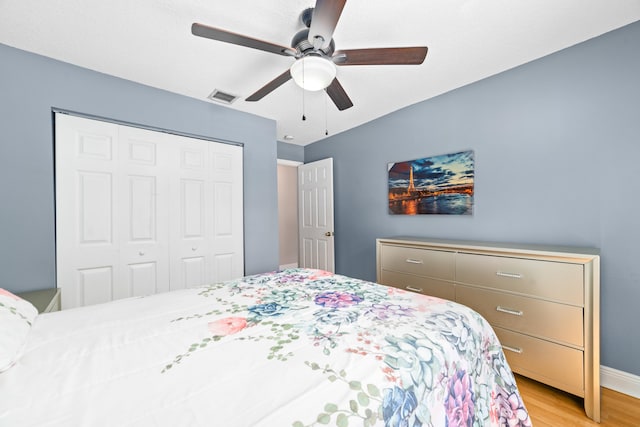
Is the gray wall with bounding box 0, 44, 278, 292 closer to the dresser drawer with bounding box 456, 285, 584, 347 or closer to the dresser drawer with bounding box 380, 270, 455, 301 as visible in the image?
the dresser drawer with bounding box 380, 270, 455, 301

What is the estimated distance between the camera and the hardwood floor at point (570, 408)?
60.2 inches

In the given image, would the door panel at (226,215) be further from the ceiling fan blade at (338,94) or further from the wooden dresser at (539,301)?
the wooden dresser at (539,301)

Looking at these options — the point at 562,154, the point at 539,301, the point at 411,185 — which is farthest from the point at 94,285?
the point at 562,154

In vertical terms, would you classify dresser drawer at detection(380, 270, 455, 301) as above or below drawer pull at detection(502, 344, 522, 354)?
above

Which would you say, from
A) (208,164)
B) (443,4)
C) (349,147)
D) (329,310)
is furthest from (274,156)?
(329,310)

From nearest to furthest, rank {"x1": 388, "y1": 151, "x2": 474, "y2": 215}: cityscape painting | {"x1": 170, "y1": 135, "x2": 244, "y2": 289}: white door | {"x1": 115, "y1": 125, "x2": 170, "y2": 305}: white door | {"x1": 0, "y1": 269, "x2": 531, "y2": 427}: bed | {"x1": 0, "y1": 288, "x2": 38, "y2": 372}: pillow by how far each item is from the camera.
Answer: {"x1": 0, "y1": 269, "x2": 531, "y2": 427}: bed
{"x1": 0, "y1": 288, "x2": 38, "y2": 372}: pillow
{"x1": 115, "y1": 125, "x2": 170, "y2": 305}: white door
{"x1": 388, "y1": 151, "x2": 474, "y2": 215}: cityscape painting
{"x1": 170, "y1": 135, "x2": 244, "y2": 289}: white door


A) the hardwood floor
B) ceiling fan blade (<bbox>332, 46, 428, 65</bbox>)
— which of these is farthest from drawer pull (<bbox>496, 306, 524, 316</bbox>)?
ceiling fan blade (<bbox>332, 46, 428, 65</bbox>)

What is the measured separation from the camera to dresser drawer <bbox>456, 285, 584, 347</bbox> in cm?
162

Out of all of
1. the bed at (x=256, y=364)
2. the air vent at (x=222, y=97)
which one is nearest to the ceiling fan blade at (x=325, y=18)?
the bed at (x=256, y=364)

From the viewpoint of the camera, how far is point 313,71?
1.56 m

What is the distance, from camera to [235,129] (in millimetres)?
3033

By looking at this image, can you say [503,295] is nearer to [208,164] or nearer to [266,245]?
[266,245]

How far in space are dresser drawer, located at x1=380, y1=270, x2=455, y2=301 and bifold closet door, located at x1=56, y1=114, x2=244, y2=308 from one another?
1.73m

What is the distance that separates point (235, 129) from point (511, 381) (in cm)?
316
